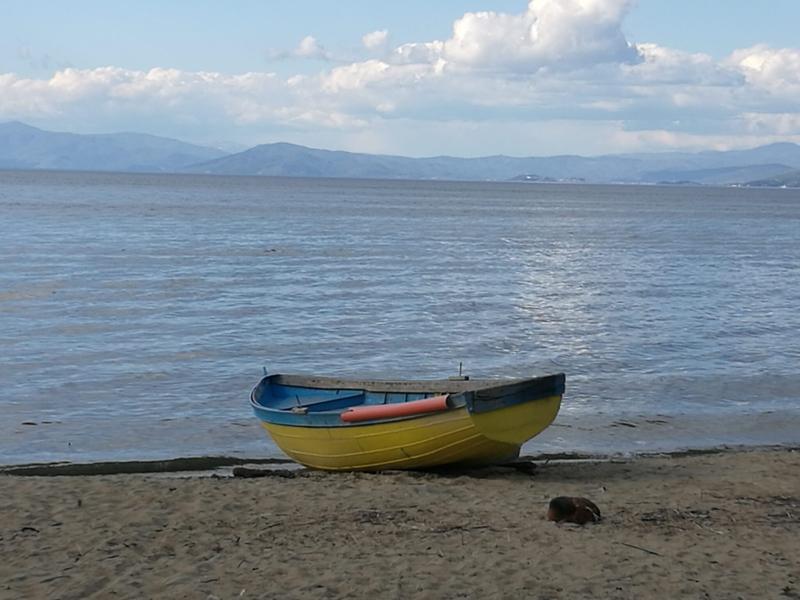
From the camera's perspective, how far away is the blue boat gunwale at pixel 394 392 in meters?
12.6

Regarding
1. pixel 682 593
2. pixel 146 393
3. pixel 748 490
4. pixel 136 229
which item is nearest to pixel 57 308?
pixel 146 393

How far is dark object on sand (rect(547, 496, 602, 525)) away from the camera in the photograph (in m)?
10.9

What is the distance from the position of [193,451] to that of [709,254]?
47348mm

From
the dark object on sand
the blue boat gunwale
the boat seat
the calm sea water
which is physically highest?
the blue boat gunwale

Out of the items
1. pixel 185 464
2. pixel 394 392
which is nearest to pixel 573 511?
pixel 394 392

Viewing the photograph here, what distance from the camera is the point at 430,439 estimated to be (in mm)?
12891

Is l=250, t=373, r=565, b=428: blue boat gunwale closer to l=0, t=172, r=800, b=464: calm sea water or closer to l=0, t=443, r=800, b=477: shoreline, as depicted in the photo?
l=0, t=443, r=800, b=477: shoreline

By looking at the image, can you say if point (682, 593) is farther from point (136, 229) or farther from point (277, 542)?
point (136, 229)

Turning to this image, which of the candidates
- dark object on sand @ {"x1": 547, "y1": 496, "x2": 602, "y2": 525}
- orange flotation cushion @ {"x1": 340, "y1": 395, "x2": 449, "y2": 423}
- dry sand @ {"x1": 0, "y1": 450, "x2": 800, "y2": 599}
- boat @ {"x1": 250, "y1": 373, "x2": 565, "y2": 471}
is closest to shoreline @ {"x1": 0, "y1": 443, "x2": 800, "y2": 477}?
boat @ {"x1": 250, "y1": 373, "x2": 565, "y2": 471}

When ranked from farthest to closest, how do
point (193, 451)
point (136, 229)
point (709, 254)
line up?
point (136, 229), point (709, 254), point (193, 451)

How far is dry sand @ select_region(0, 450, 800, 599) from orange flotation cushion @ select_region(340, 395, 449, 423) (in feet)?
2.63

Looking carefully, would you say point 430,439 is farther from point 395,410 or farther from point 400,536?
point 400,536

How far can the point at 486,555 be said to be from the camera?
31.7ft

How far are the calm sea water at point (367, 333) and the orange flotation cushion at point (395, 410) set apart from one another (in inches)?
126
